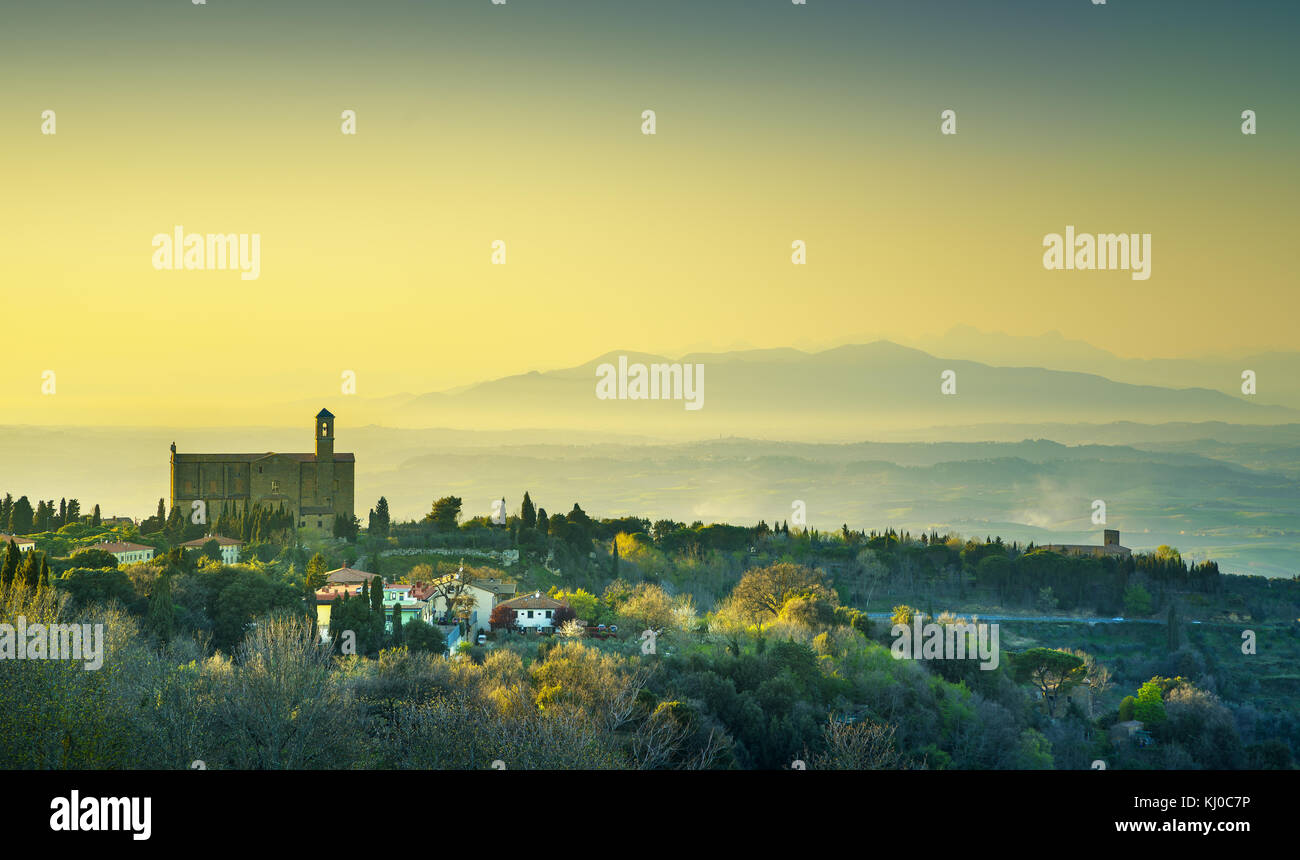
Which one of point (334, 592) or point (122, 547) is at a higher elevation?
point (122, 547)

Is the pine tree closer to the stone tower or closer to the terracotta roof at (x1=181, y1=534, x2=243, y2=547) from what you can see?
the stone tower

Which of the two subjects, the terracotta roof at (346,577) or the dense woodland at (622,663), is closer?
the dense woodland at (622,663)

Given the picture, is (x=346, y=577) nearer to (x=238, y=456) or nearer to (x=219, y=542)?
(x=219, y=542)

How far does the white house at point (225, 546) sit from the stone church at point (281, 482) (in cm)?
894

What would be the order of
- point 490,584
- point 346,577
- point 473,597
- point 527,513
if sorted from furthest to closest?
point 527,513
point 490,584
point 473,597
point 346,577

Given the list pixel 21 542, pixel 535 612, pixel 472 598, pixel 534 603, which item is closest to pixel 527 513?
pixel 472 598

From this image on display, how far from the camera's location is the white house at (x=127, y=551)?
5403cm

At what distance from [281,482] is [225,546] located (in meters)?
12.3

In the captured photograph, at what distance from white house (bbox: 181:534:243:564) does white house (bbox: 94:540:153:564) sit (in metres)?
1.74

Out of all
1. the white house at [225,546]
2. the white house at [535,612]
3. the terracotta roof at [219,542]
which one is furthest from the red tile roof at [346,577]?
the terracotta roof at [219,542]

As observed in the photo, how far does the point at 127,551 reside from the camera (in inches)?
2174

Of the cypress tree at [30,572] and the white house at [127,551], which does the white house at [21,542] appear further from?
the cypress tree at [30,572]
